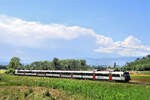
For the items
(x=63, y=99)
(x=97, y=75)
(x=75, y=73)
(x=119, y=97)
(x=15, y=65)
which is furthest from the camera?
(x=15, y=65)

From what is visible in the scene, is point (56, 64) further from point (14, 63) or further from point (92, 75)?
point (92, 75)

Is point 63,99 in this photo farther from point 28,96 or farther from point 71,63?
point 71,63

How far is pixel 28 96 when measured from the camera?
2705 cm

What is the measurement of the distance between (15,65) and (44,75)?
192ft

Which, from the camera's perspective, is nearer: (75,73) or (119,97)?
(119,97)

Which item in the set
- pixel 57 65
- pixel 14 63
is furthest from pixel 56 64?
pixel 14 63

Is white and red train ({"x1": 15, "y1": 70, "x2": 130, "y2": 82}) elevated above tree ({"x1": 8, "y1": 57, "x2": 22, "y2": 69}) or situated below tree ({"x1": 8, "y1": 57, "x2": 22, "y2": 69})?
below

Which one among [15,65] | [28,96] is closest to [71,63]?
[15,65]

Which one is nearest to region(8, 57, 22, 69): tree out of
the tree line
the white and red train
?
the tree line

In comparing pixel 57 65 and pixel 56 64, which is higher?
pixel 56 64

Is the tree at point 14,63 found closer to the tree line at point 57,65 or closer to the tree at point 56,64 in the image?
the tree line at point 57,65

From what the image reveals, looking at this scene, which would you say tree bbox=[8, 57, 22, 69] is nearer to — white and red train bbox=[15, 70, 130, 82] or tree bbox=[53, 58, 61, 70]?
tree bbox=[53, 58, 61, 70]

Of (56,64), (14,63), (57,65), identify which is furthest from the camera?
(57,65)

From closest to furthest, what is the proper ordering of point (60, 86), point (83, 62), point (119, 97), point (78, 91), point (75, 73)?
point (119, 97), point (78, 91), point (60, 86), point (75, 73), point (83, 62)
